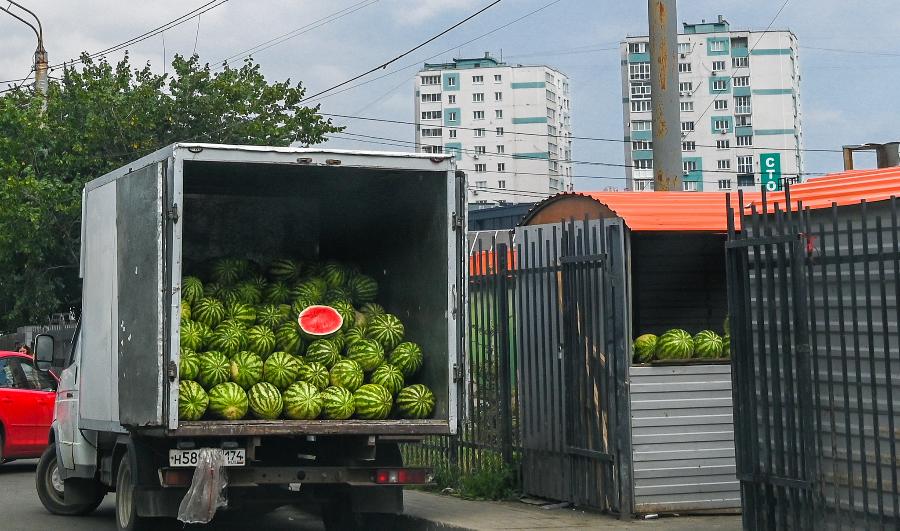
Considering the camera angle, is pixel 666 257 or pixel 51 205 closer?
pixel 666 257

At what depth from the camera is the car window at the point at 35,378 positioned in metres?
17.1

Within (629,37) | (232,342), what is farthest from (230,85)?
(629,37)

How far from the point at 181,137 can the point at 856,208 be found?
79.1ft

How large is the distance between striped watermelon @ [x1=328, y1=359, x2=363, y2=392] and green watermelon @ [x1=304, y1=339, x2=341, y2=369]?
0.33 feet

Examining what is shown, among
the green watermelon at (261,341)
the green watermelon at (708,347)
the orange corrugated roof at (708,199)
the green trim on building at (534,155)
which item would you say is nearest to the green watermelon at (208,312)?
the green watermelon at (261,341)

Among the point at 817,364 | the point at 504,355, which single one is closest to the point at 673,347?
the point at 504,355

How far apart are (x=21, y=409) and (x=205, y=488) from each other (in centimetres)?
876

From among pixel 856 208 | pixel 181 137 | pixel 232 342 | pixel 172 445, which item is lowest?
pixel 172 445

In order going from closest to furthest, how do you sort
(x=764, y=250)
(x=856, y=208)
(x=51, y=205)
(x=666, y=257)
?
(x=856, y=208), (x=764, y=250), (x=666, y=257), (x=51, y=205)

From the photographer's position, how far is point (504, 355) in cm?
1184

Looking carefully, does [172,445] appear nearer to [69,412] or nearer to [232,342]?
[232,342]

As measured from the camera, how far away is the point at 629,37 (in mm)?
120875

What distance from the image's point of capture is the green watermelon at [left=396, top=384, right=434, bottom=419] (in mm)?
9617

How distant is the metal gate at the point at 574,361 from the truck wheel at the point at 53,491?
14.5ft
